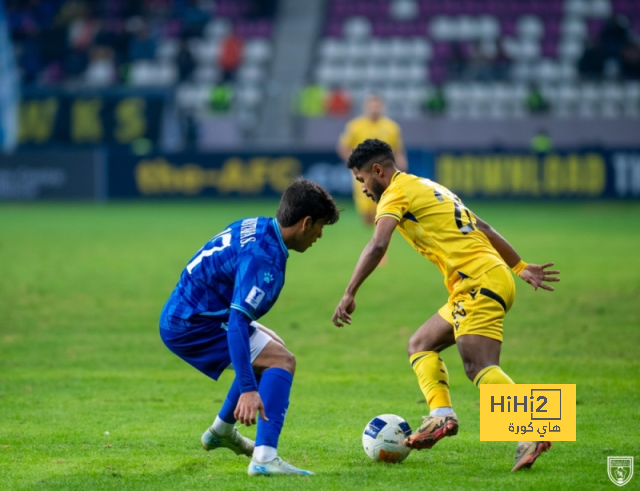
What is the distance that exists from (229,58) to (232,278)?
25.7 metres

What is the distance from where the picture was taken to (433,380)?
507cm

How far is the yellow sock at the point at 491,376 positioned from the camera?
4746 millimetres

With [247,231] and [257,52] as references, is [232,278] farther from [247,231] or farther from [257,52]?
[257,52]

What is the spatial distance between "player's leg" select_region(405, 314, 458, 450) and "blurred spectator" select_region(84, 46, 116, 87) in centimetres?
2547

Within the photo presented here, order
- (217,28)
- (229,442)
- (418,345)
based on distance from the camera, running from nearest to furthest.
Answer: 1. (229,442)
2. (418,345)
3. (217,28)

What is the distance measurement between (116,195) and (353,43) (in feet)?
32.0

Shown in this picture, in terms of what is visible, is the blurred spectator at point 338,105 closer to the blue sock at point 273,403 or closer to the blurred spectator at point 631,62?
the blurred spectator at point 631,62

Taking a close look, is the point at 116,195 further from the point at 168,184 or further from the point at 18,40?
the point at 18,40

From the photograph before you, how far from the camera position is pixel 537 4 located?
3084 centimetres

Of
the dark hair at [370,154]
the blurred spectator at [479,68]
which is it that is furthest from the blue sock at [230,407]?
the blurred spectator at [479,68]

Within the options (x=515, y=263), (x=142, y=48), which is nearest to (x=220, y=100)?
(x=142, y=48)

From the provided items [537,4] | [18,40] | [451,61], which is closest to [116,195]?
[18,40]

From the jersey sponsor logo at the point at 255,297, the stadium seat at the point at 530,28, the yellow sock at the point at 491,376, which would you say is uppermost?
the stadium seat at the point at 530,28

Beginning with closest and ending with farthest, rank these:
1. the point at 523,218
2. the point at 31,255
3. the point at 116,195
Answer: the point at 31,255 → the point at 523,218 → the point at 116,195
